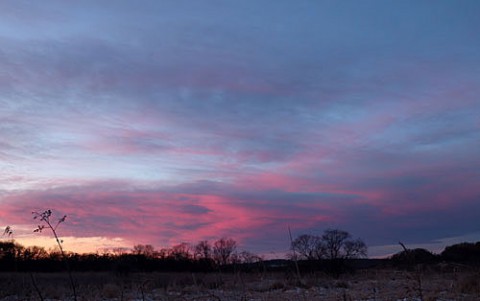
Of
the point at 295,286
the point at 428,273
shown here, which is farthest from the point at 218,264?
the point at 428,273

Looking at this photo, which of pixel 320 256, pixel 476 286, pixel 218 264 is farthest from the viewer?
pixel 320 256

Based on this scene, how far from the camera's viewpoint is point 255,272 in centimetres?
938

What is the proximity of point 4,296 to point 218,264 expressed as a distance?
2216 centimetres

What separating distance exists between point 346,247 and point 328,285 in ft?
96.1

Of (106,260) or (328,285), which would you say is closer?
(328,285)

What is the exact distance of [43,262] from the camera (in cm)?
5531

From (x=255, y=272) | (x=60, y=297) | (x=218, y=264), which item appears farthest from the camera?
(x=60, y=297)

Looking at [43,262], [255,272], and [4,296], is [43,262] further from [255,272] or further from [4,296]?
[255,272]

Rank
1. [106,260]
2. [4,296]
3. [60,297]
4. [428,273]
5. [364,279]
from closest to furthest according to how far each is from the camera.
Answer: [60,297]
[4,296]
[428,273]
[364,279]
[106,260]

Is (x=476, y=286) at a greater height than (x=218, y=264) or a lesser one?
lesser

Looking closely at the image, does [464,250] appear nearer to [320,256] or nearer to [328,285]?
[320,256]

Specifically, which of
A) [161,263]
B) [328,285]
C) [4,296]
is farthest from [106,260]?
[328,285]

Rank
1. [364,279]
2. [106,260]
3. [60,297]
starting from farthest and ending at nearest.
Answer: [106,260], [364,279], [60,297]

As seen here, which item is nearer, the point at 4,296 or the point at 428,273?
the point at 4,296
